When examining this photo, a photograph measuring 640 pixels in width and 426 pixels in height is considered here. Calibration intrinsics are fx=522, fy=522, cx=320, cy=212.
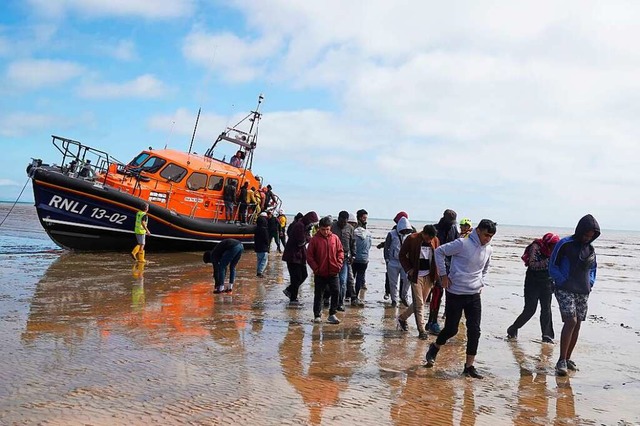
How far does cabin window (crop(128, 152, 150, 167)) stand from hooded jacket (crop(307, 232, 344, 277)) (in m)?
9.89

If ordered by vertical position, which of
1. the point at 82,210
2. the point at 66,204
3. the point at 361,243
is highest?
the point at 66,204

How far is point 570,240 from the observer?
17.1ft

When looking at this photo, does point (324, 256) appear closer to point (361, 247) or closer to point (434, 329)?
point (434, 329)

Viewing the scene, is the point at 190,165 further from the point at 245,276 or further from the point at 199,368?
the point at 199,368

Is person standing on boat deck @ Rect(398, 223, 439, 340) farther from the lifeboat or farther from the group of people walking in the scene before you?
the lifeboat

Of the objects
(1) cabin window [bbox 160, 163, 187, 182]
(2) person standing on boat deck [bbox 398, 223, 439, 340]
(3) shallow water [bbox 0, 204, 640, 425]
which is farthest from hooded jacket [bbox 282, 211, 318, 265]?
(1) cabin window [bbox 160, 163, 187, 182]

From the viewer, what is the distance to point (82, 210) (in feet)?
42.3

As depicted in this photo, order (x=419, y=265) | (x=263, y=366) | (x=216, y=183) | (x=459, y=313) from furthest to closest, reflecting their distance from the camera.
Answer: (x=216, y=183) < (x=419, y=265) < (x=459, y=313) < (x=263, y=366)

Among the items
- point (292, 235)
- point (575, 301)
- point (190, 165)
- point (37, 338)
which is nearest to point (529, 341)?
point (575, 301)

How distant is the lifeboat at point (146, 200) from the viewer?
501 inches

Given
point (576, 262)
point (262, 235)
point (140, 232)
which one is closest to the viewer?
Result: point (576, 262)

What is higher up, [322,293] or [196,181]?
[196,181]

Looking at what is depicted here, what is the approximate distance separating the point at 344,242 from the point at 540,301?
2827mm

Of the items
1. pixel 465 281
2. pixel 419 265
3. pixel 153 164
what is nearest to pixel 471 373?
pixel 465 281
